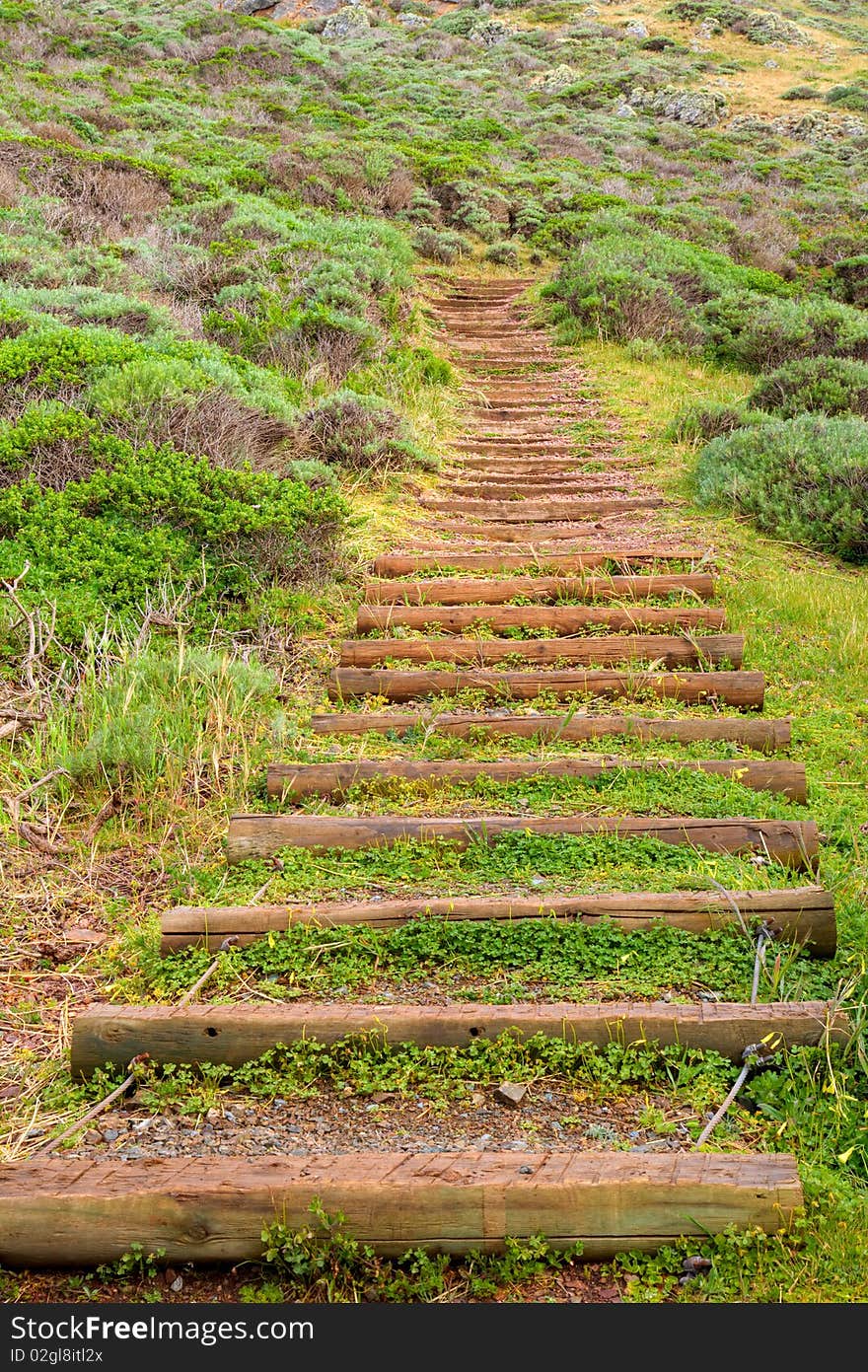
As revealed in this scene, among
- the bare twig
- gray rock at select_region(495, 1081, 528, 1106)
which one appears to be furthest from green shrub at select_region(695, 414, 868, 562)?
the bare twig

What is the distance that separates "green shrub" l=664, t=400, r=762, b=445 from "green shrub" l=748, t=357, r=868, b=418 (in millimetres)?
460

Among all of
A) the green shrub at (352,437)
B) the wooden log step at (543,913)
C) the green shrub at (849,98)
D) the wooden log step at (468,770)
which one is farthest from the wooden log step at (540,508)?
the green shrub at (849,98)

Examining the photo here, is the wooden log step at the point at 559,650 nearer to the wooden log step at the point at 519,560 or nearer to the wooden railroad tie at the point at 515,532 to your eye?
the wooden log step at the point at 519,560

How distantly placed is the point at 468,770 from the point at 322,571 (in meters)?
2.52

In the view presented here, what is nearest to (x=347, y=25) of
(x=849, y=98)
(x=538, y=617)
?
(x=849, y=98)

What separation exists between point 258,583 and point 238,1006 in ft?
11.7

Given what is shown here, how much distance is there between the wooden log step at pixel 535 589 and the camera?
675 centimetres

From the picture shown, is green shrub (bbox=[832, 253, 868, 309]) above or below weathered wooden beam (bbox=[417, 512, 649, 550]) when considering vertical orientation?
above

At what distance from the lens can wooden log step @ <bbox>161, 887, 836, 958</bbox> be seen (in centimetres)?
367

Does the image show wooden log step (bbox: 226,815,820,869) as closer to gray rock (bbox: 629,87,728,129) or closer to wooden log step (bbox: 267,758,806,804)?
wooden log step (bbox: 267,758,806,804)

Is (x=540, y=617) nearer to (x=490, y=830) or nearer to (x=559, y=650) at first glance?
(x=559, y=650)

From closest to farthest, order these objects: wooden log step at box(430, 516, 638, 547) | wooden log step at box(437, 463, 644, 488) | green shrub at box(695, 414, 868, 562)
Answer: green shrub at box(695, 414, 868, 562) < wooden log step at box(430, 516, 638, 547) < wooden log step at box(437, 463, 644, 488)

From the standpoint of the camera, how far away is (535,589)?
6.80m

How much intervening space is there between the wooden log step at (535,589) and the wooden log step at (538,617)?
7.5 inches
